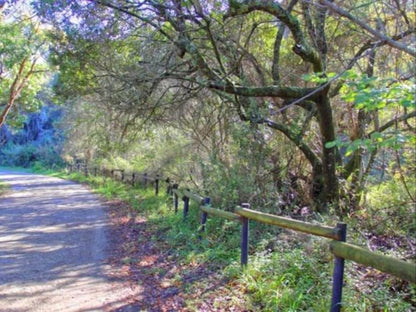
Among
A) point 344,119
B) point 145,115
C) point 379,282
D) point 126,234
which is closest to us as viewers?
point 379,282

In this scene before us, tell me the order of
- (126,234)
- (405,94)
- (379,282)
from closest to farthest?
(405,94) → (379,282) → (126,234)

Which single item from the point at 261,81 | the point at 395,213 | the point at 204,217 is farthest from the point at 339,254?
the point at 261,81

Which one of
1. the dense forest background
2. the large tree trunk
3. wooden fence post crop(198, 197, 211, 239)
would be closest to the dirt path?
wooden fence post crop(198, 197, 211, 239)

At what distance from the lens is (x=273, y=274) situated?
589cm

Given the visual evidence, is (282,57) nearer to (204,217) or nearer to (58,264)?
(204,217)

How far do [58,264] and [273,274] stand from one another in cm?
397

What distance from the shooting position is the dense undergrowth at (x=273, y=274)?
490 cm

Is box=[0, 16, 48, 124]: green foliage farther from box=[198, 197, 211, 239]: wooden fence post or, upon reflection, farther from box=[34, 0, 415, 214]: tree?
box=[198, 197, 211, 239]: wooden fence post

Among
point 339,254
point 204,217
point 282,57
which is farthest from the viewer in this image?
point 282,57

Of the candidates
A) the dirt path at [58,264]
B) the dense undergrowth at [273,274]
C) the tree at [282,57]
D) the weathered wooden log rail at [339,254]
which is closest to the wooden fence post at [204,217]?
the dense undergrowth at [273,274]

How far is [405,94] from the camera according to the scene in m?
3.78

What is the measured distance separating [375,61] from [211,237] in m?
5.73

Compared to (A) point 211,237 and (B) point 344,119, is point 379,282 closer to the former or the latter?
(A) point 211,237

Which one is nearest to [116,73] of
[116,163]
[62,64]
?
[62,64]
